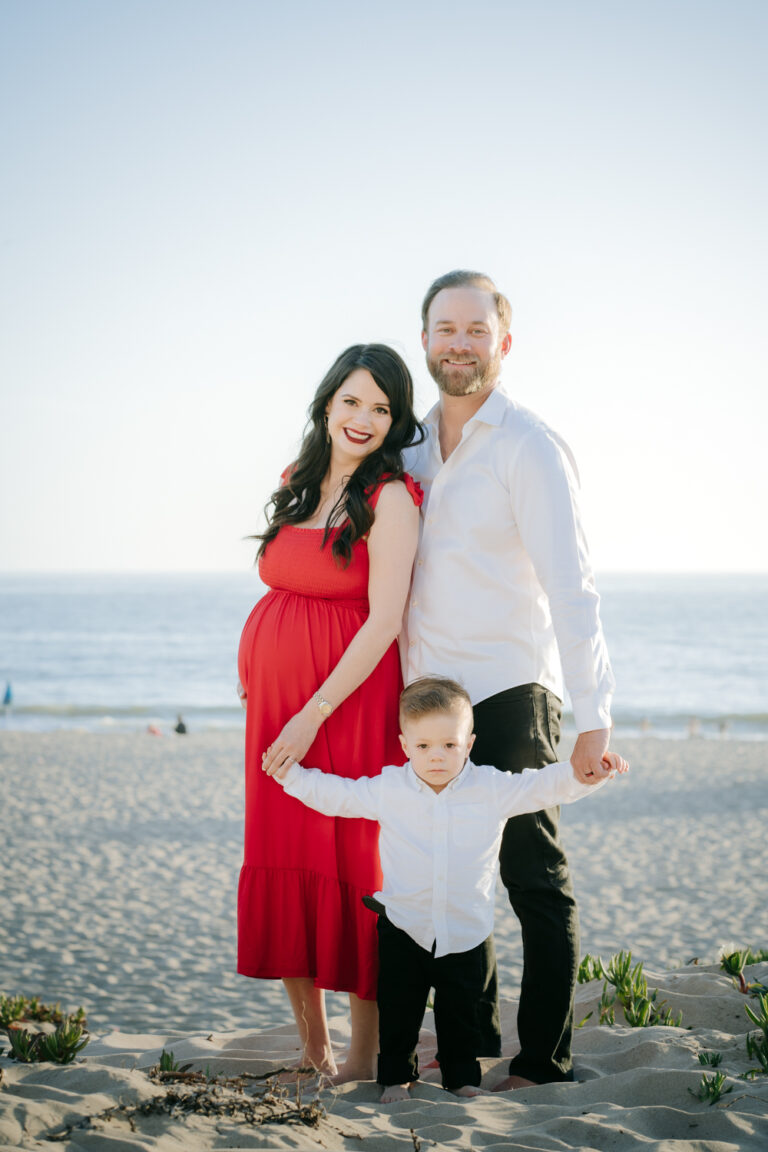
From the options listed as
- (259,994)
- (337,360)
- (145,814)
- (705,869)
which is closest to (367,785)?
(337,360)

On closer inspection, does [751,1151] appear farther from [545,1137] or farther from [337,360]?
A: [337,360]

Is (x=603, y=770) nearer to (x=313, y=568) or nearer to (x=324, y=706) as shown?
(x=324, y=706)

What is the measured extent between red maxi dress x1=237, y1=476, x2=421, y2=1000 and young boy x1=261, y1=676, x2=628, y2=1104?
201 mm

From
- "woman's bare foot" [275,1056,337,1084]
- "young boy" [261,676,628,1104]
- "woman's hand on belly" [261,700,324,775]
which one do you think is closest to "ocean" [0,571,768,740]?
"woman's bare foot" [275,1056,337,1084]

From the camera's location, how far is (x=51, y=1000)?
531cm

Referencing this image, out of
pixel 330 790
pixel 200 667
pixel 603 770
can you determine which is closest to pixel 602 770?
pixel 603 770

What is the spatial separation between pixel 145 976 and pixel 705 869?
5.79 m

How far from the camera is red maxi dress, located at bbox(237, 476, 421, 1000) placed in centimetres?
322

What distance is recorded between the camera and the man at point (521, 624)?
9.98ft

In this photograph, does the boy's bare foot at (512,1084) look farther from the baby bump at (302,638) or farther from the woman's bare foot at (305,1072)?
the baby bump at (302,638)

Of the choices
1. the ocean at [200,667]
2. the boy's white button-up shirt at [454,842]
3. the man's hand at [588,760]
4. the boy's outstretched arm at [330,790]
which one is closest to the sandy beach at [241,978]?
the boy's white button-up shirt at [454,842]

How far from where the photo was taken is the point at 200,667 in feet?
123

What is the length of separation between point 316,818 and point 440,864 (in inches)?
20.3

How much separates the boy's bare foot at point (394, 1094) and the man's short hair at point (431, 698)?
1.17 meters
